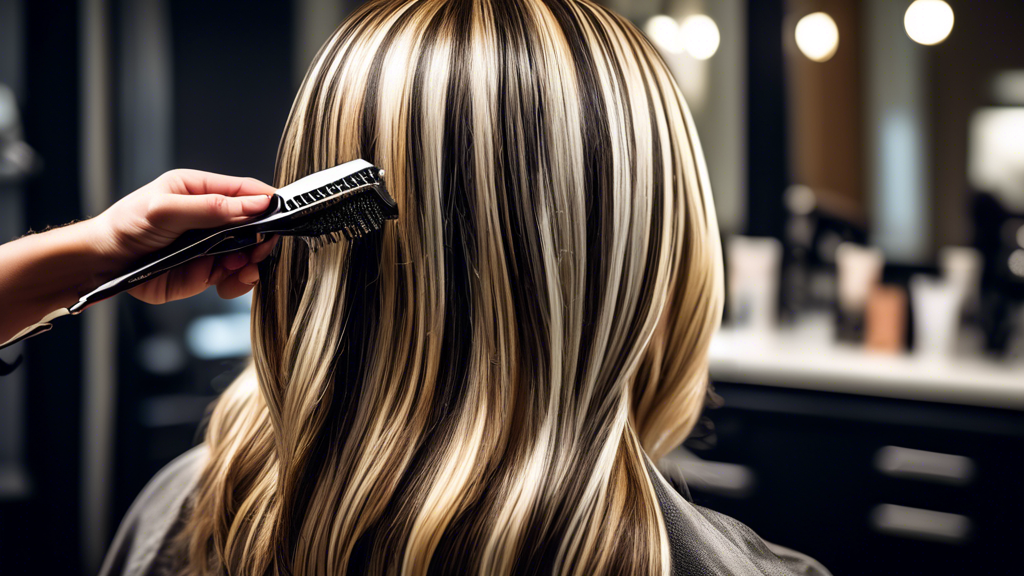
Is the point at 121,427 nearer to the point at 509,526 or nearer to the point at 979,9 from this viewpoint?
the point at 509,526

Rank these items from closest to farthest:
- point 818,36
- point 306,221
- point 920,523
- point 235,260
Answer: point 306,221, point 235,260, point 920,523, point 818,36

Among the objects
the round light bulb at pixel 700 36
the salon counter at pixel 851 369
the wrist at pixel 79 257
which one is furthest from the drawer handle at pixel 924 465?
the wrist at pixel 79 257

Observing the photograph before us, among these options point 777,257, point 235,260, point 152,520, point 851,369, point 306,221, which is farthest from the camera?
point 777,257

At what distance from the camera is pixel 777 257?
5.08 feet

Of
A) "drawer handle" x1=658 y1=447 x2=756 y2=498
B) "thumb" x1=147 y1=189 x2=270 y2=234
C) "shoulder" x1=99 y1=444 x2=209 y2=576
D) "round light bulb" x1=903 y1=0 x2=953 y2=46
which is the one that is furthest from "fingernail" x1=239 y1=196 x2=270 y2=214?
"round light bulb" x1=903 y1=0 x2=953 y2=46

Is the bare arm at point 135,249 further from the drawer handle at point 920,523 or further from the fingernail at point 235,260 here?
the drawer handle at point 920,523

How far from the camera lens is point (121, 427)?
1.37 meters

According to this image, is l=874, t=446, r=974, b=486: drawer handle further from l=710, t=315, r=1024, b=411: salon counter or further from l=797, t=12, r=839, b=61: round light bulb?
l=797, t=12, r=839, b=61: round light bulb

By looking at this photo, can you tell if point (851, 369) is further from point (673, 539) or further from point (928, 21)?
point (673, 539)

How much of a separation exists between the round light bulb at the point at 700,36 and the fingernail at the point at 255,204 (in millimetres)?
1353

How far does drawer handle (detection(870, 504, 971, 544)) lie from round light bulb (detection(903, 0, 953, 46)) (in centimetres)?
97

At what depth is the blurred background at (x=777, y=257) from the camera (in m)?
1.19

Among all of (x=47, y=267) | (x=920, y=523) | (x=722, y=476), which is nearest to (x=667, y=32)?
(x=722, y=476)

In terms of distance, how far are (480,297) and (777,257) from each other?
1.26 m
